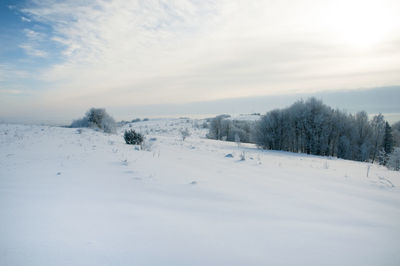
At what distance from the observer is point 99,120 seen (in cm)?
2075

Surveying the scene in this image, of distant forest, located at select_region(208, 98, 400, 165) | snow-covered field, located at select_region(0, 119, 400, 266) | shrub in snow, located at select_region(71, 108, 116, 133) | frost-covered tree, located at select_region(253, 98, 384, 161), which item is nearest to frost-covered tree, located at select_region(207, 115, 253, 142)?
distant forest, located at select_region(208, 98, 400, 165)

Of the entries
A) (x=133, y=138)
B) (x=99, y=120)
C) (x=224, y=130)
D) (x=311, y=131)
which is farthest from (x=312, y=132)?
(x=99, y=120)

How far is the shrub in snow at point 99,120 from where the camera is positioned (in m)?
20.0

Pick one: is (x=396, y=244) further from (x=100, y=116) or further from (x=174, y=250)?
(x=100, y=116)

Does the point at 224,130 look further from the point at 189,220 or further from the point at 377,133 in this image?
the point at 189,220

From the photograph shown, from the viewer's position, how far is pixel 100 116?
2080 centimetres

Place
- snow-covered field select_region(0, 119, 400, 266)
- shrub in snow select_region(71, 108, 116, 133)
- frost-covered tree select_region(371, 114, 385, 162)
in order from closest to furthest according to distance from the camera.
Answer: snow-covered field select_region(0, 119, 400, 266) < shrub in snow select_region(71, 108, 116, 133) < frost-covered tree select_region(371, 114, 385, 162)

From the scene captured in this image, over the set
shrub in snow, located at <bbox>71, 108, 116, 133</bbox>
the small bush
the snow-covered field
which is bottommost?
the snow-covered field

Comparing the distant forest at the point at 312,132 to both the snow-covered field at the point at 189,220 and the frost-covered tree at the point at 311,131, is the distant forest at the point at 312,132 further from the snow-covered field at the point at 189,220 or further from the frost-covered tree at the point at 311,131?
the snow-covered field at the point at 189,220

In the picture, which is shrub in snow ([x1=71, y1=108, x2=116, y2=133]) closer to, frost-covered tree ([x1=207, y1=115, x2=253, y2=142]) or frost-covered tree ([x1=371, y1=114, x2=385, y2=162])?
frost-covered tree ([x1=207, y1=115, x2=253, y2=142])

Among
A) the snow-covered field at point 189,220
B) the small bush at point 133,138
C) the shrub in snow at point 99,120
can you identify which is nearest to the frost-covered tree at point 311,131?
the small bush at point 133,138

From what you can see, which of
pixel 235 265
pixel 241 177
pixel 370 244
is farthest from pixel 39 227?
pixel 241 177

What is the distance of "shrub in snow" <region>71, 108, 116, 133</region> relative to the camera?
789 inches

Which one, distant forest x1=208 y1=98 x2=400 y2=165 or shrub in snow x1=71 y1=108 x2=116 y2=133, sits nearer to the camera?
distant forest x1=208 y1=98 x2=400 y2=165
